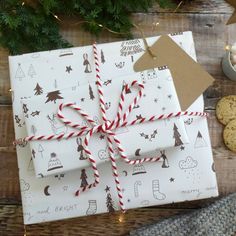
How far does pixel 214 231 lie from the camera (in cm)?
93

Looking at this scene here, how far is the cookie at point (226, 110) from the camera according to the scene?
38.7 inches

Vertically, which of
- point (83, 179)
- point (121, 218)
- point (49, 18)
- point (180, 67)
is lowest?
point (121, 218)

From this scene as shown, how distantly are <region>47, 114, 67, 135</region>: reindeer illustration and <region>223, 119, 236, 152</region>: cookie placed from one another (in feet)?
1.25

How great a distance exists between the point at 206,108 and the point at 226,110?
5 centimetres

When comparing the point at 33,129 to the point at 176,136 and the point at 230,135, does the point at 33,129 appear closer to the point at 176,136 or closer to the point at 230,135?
the point at 176,136

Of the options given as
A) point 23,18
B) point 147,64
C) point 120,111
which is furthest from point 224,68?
point 23,18

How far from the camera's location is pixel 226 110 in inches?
38.6

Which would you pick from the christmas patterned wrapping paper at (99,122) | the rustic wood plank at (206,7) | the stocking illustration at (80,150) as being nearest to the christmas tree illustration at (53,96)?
the christmas patterned wrapping paper at (99,122)

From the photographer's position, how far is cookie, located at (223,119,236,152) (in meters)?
0.97

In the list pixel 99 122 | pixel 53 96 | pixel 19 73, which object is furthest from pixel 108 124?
pixel 19 73

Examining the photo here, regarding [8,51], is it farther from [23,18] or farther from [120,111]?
[120,111]

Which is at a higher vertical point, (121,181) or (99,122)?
(99,122)

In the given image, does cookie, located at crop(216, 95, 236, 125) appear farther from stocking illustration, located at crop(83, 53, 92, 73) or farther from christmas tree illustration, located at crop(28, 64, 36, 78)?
christmas tree illustration, located at crop(28, 64, 36, 78)

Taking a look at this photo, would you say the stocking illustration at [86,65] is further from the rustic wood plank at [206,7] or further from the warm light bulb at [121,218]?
the warm light bulb at [121,218]
